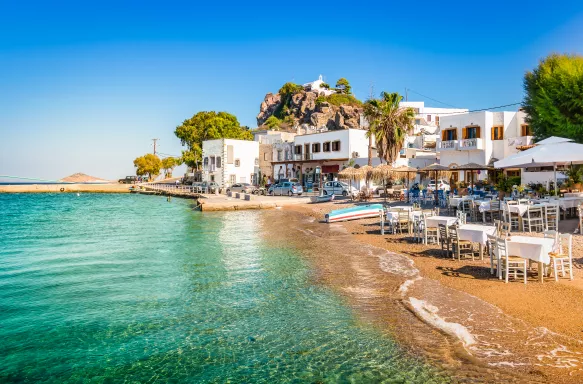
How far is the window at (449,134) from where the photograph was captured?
39181 millimetres

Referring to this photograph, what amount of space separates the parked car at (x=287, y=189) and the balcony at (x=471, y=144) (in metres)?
16.8

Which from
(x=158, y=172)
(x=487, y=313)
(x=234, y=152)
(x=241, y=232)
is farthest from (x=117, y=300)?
(x=158, y=172)

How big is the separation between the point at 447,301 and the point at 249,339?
4284mm

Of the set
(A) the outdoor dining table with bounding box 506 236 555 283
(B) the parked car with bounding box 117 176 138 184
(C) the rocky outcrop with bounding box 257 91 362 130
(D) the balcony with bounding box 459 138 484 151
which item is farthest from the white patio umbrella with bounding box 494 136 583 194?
(B) the parked car with bounding box 117 176 138 184

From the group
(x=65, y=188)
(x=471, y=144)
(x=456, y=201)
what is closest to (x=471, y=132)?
(x=471, y=144)

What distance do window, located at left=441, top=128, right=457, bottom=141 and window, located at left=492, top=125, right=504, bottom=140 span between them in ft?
11.5

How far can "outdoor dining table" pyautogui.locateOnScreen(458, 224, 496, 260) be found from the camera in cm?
1124

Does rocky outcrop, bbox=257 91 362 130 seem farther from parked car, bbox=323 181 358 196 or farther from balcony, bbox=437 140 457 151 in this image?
parked car, bbox=323 181 358 196

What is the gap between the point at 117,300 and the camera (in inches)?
402

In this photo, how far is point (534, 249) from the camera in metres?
9.07

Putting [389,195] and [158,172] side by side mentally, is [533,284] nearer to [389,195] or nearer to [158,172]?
[389,195]

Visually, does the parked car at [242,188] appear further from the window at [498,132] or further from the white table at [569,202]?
the white table at [569,202]

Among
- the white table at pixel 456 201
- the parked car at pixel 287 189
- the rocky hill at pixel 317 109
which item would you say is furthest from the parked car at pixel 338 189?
the rocky hill at pixel 317 109

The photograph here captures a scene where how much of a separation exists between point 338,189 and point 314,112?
190ft
